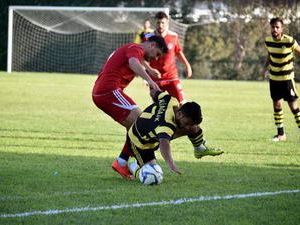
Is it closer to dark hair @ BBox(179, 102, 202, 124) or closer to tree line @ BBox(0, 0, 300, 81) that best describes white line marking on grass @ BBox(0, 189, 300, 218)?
dark hair @ BBox(179, 102, 202, 124)

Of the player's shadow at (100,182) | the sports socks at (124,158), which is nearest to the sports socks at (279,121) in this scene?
the player's shadow at (100,182)

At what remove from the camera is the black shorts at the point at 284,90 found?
13.1 m

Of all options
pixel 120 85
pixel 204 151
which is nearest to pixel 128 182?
pixel 204 151

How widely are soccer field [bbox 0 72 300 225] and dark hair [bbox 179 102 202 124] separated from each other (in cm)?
71

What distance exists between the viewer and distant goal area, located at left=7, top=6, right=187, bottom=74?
33938 mm

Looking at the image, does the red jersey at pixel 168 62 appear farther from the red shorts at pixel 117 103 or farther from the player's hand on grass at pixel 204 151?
the player's hand on grass at pixel 204 151

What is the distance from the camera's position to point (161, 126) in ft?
25.9

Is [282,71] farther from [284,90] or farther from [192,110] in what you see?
[192,110]

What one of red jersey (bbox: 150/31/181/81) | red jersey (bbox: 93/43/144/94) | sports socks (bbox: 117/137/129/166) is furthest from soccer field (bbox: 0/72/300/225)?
red jersey (bbox: 150/31/181/81)

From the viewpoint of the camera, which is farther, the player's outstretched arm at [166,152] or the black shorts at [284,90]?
the black shorts at [284,90]

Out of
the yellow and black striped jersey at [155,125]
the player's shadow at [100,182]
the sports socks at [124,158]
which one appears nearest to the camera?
the player's shadow at [100,182]

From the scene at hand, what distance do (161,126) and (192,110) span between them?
0.38 m

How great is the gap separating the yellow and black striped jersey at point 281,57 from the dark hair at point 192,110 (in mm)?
5648

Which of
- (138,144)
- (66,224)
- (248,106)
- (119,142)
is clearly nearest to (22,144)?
(119,142)
